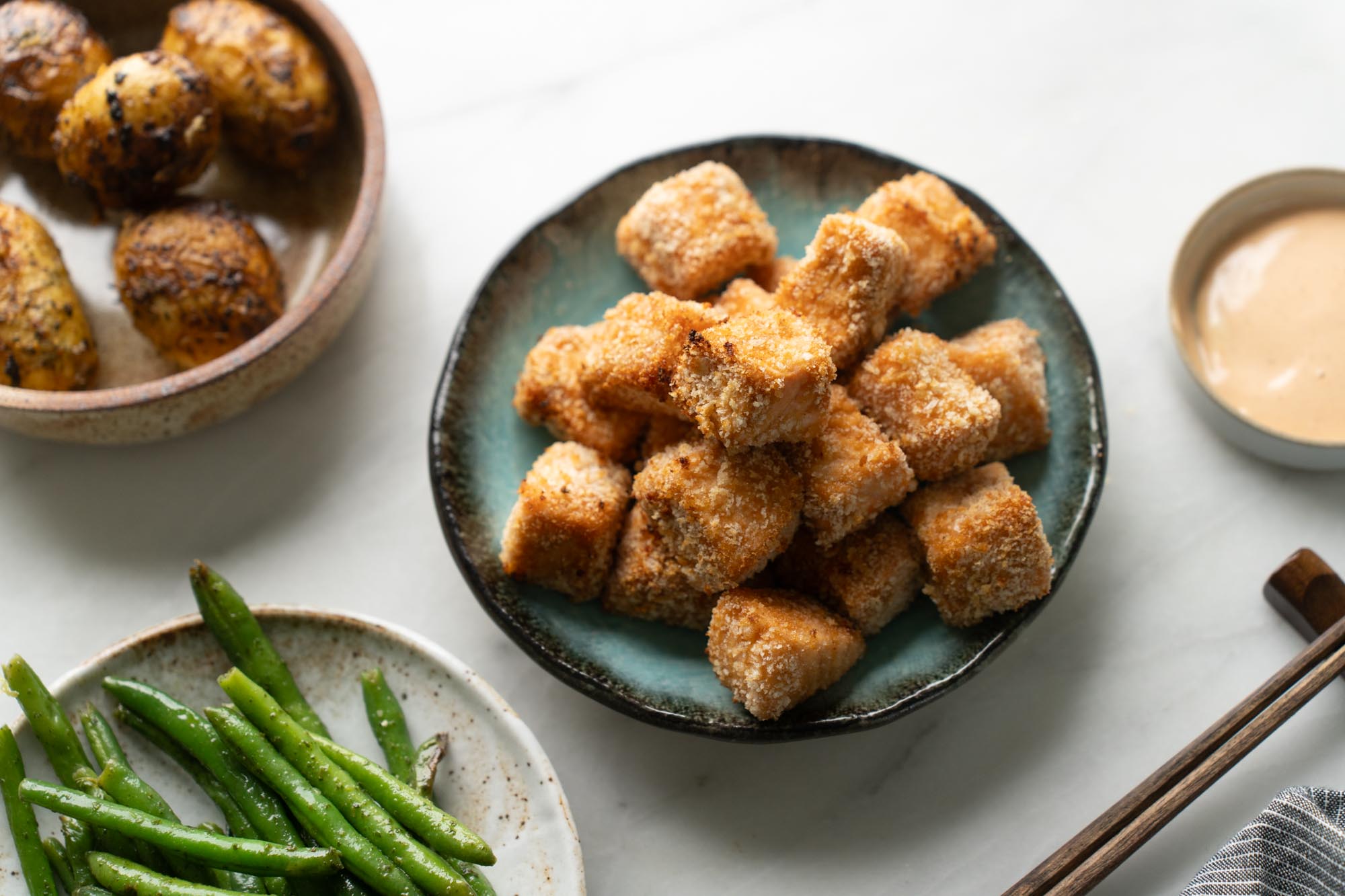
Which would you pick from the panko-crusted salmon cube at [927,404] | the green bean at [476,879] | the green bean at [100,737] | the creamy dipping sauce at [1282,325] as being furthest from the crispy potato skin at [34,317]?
the creamy dipping sauce at [1282,325]

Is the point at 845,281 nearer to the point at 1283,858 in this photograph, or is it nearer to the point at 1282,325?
the point at 1282,325

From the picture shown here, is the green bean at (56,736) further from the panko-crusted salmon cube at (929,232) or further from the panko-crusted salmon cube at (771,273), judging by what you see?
the panko-crusted salmon cube at (929,232)

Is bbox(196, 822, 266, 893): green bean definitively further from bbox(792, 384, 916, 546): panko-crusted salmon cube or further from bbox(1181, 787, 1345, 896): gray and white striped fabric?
bbox(1181, 787, 1345, 896): gray and white striped fabric

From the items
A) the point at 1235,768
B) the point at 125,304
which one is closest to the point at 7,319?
the point at 125,304

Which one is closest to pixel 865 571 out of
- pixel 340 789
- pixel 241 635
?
pixel 340 789

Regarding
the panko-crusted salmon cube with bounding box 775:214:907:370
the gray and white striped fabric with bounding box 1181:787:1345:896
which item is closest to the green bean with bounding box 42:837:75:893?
the panko-crusted salmon cube with bounding box 775:214:907:370

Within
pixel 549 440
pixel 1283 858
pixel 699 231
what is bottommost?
pixel 1283 858

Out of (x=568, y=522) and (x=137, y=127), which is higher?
(x=137, y=127)
